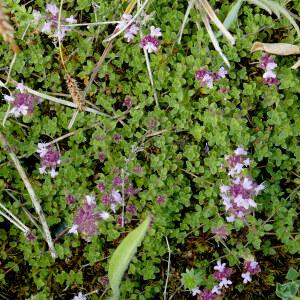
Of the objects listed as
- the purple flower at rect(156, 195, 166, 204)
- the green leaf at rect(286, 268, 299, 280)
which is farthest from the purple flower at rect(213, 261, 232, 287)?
the purple flower at rect(156, 195, 166, 204)

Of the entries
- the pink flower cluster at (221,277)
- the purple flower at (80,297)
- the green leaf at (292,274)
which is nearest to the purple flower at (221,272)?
the pink flower cluster at (221,277)

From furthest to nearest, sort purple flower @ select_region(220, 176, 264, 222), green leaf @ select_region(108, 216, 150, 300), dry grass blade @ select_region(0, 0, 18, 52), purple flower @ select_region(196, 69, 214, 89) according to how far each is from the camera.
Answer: purple flower @ select_region(196, 69, 214, 89) → purple flower @ select_region(220, 176, 264, 222) → green leaf @ select_region(108, 216, 150, 300) → dry grass blade @ select_region(0, 0, 18, 52)

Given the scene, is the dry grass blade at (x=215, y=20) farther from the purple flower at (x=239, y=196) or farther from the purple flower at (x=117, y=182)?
the purple flower at (x=117, y=182)

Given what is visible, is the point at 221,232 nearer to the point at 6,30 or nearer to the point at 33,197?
the point at 33,197

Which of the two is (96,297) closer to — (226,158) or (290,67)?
(226,158)

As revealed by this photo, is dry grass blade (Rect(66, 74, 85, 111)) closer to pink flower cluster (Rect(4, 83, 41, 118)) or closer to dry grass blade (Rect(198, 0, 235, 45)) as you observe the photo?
pink flower cluster (Rect(4, 83, 41, 118))

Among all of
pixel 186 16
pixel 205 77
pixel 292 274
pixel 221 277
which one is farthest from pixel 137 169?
pixel 292 274

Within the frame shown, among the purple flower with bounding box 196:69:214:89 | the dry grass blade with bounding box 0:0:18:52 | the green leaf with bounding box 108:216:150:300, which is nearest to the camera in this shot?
the dry grass blade with bounding box 0:0:18:52

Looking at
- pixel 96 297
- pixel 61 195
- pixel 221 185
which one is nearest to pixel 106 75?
pixel 61 195
